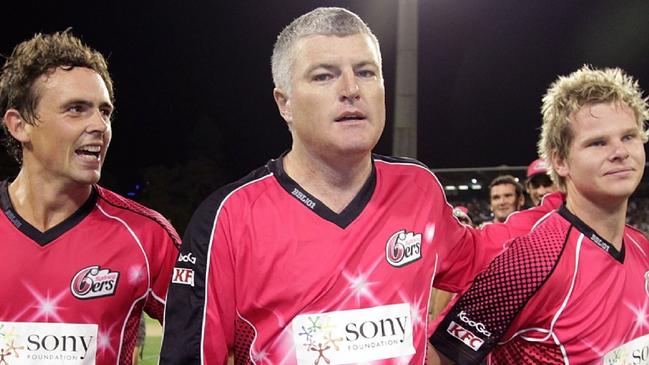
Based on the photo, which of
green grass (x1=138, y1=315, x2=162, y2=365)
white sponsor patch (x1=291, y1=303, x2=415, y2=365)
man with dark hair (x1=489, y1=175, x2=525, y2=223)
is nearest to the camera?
white sponsor patch (x1=291, y1=303, x2=415, y2=365)

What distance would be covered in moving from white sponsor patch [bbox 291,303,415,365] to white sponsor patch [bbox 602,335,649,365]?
30.7 inches

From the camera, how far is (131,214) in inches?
120

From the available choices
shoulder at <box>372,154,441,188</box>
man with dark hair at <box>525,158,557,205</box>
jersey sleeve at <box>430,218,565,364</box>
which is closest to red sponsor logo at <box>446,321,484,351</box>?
jersey sleeve at <box>430,218,565,364</box>

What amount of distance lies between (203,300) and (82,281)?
73 centimetres

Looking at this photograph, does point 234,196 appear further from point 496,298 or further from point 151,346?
point 151,346

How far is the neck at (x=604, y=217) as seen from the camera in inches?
110

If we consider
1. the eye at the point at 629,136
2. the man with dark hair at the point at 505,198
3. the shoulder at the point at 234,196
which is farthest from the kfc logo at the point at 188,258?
the man with dark hair at the point at 505,198

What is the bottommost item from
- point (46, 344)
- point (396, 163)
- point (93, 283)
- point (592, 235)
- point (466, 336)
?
point (46, 344)

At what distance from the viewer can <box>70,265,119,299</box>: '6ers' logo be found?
2773 millimetres

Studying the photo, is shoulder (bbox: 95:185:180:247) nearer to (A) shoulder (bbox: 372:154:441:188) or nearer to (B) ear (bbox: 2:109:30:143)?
(B) ear (bbox: 2:109:30:143)

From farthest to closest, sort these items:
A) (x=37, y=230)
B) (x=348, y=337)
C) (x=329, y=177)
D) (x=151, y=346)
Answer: (x=151, y=346)
(x=37, y=230)
(x=329, y=177)
(x=348, y=337)

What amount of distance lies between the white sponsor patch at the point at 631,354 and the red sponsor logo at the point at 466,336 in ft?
1.44

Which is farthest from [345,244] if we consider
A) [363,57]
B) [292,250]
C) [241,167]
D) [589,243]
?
[241,167]

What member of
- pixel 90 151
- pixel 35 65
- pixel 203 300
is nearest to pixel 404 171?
pixel 203 300
